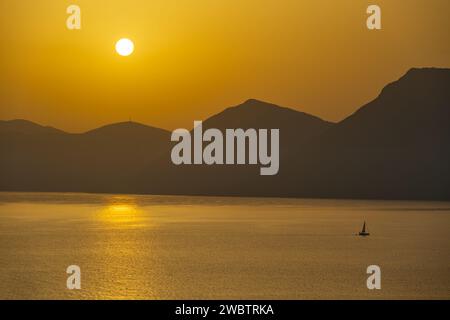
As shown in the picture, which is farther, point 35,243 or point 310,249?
point 35,243

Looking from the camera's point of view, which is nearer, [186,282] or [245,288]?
[245,288]

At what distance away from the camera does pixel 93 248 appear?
7562 centimetres

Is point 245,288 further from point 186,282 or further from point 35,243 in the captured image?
point 35,243

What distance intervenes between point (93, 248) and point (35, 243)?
32.8 feet

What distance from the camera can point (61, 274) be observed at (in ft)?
173
